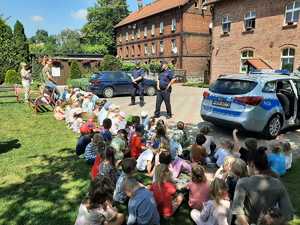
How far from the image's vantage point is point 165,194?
4.51 meters

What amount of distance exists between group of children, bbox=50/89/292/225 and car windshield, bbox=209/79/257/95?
1645 millimetres

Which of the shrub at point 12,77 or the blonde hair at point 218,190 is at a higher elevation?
the shrub at point 12,77

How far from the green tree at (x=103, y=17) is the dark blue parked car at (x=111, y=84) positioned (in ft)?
165

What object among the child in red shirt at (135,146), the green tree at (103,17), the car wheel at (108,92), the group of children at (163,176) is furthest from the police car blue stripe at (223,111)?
the green tree at (103,17)

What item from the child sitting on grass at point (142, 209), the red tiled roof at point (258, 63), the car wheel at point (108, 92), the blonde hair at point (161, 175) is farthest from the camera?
the red tiled roof at point (258, 63)

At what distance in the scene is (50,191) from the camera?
5430 millimetres

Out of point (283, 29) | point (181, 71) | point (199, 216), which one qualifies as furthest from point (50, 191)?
point (181, 71)

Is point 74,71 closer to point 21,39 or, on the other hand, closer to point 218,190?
point 21,39

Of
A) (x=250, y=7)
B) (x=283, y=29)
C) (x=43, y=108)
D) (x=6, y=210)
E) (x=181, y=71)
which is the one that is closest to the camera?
(x=6, y=210)

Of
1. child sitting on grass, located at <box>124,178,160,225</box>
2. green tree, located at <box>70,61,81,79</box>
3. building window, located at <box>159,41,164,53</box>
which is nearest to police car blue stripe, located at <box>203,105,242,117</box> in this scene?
child sitting on grass, located at <box>124,178,160,225</box>

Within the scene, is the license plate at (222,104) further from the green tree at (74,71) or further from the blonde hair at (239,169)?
the green tree at (74,71)

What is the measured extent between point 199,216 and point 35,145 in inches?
219

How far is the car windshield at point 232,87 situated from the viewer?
8.09 metres

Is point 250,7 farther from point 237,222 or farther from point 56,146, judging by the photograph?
point 237,222
